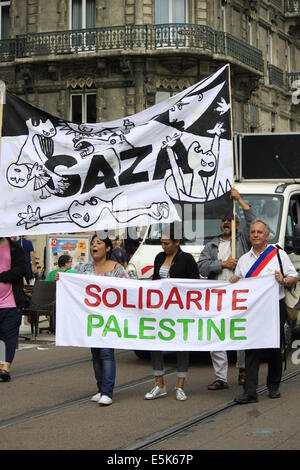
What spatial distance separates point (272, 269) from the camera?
372 inches

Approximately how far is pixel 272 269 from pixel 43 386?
3182 millimetres

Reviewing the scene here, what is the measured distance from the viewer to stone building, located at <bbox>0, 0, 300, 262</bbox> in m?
31.4

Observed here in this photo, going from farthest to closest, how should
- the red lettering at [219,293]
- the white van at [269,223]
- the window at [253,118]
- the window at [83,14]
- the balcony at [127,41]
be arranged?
the window at [253,118] → the window at [83,14] → the balcony at [127,41] → the white van at [269,223] → the red lettering at [219,293]

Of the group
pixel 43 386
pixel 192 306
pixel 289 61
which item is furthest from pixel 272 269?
pixel 289 61

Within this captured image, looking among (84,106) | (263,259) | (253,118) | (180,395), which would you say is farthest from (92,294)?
(253,118)

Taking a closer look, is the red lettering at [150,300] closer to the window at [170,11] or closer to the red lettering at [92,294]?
the red lettering at [92,294]

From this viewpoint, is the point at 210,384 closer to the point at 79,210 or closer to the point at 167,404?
the point at 167,404

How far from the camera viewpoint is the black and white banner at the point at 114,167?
9.47 meters


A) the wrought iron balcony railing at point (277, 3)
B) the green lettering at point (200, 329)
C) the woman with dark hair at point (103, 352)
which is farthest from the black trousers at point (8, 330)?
the wrought iron balcony railing at point (277, 3)

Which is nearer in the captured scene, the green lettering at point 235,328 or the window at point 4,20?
the green lettering at point 235,328

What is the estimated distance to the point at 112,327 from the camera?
947 centimetres

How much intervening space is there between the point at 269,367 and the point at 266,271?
39.5 inches

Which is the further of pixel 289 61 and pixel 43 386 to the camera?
pixel 289 61

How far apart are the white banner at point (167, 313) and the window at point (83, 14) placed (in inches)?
949
